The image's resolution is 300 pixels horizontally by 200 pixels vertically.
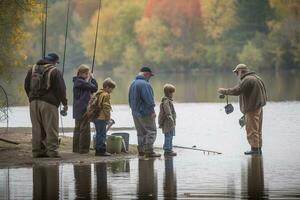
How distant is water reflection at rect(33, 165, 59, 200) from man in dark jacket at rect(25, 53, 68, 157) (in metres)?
1.21

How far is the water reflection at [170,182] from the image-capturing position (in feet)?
41.3

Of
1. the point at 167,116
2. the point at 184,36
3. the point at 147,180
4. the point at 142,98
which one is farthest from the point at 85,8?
the point at 147,180

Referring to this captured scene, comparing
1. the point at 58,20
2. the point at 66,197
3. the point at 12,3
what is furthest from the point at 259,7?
the point at 66,197

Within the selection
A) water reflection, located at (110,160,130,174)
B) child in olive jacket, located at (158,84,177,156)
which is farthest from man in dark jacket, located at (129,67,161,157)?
water reflection, located at (110,160,130,174)

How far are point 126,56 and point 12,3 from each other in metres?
102

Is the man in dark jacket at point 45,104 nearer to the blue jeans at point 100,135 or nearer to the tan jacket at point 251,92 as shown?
the blue jeans at point 100,135

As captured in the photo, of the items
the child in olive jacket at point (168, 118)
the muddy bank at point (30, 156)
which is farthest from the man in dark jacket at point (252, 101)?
the muddy bank at point (30, 156)

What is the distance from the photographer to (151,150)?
18.4 metres

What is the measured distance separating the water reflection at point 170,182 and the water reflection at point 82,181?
944 mm

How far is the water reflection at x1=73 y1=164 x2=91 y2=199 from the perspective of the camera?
12680mm

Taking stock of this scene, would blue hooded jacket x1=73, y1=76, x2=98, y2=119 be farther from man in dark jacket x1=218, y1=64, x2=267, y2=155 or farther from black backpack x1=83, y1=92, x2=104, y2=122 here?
man in dark jacket x1=218, y1=64, x2=267, y2=155

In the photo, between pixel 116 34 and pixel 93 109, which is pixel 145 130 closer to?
pixel 93 109

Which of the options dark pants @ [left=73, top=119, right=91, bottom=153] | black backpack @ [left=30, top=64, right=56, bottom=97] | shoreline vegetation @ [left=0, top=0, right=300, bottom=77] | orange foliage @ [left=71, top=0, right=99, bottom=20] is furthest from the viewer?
orange foliage @ [left=71, top=0, right=99, bottom=20]

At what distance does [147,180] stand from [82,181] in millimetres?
856
